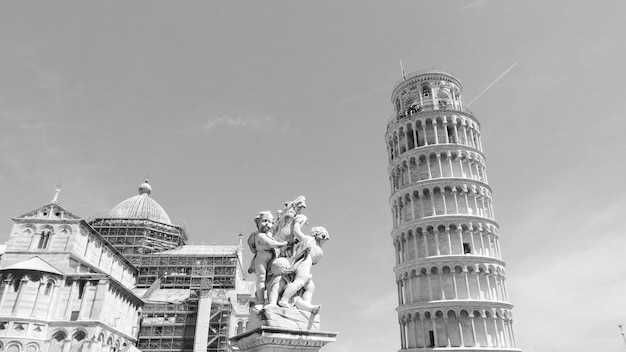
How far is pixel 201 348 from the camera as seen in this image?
52.0 m

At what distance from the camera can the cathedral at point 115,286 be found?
42.8 metres

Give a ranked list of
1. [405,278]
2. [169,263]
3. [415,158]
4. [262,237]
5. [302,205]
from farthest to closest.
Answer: [169,263] → [415,158] → [405,278] → [302,205] → [262,237]

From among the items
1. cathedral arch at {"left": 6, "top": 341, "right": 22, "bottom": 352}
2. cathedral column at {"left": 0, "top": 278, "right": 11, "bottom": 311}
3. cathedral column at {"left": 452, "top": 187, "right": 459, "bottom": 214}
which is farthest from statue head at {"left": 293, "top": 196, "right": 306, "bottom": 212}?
cathedral column at {"left": 0, "top": 278, "right": 11, "bottom": 311}

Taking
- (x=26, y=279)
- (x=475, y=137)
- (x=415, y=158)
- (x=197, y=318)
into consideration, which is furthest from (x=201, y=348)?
(x=475, y=137)

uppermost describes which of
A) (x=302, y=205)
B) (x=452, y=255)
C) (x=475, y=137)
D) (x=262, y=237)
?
(x=475, y=137)

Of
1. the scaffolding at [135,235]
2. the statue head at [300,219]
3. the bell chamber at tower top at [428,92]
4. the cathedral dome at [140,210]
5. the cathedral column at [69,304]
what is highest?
the bell chamber at tower top at [428,92]

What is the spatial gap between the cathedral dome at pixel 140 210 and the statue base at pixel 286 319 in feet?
243

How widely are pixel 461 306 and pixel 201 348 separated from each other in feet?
103

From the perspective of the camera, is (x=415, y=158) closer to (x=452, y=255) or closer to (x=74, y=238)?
(x=452, y=255)

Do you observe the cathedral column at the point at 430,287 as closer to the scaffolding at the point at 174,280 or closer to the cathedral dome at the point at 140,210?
the scaffolding at the point at 174,280

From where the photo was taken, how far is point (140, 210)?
257ft

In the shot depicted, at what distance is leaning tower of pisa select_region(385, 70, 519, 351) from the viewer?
4284cm

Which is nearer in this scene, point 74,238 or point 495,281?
point 495,281

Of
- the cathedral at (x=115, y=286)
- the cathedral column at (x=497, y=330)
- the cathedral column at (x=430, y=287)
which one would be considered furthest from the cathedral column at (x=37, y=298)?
the cathedral column at (x=497, y=330)
